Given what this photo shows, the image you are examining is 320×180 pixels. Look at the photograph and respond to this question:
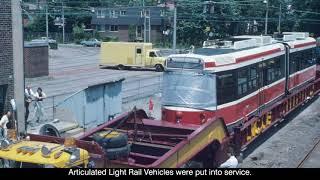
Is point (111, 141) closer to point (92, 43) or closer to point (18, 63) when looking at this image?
point (18, 63)

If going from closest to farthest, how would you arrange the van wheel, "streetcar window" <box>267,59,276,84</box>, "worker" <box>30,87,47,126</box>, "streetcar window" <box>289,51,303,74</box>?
"streetcar window" <box>267,59,276,84</box> < "worker" <box>30,87,47,126</box> < "streetcar window" <box>289,51,303,74</box> < the van wheel

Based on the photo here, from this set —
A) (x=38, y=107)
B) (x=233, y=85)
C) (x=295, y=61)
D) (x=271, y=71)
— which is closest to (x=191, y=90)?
(x=233, y=85)

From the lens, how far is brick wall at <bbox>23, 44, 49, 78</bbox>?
122 ft

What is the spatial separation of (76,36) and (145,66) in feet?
174

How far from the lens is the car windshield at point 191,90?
14734 millimetres

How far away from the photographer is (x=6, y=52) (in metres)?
17.6

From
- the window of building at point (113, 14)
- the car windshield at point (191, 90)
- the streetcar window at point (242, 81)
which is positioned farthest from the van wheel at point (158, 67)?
the window of building at point (113, 14)

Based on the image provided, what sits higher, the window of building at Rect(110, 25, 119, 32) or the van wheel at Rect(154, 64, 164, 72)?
the window of building at Rect(110, 25, 119, 32)

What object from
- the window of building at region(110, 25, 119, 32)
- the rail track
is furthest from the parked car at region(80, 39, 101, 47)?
the rail track

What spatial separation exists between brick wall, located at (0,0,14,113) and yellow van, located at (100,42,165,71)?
94.6 feet

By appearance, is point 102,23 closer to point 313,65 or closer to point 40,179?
point 313,65

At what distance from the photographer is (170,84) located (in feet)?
50.5

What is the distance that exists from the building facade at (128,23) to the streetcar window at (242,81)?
69350 mm

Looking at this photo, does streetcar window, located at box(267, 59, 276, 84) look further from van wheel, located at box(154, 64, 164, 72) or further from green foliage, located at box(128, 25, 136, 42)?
green foliage, located at box(128, 25, 136, 42)
